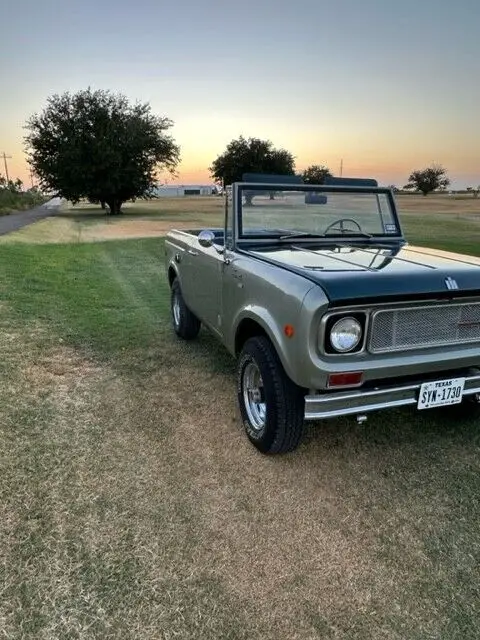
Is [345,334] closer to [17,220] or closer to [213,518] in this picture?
[213,518]

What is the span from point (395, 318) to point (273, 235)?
1.68m

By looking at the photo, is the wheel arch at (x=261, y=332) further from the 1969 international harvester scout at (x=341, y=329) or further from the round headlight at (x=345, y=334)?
the round headlight at (x=345, y=334)

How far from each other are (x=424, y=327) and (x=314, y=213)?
6.23 feet

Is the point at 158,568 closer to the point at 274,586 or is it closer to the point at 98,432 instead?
the point at 274,586

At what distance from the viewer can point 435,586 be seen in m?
2.25

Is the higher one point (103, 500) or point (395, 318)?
point (395, 318)

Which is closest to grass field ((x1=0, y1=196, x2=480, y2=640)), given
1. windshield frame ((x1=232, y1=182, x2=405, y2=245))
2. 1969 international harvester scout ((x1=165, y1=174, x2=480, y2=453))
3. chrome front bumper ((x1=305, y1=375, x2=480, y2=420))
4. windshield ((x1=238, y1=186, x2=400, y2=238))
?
1969 international harvester scout ((x1=165, y1=174, x2=480, y2=453))

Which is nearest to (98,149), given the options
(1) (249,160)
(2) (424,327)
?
(1) (249,160)

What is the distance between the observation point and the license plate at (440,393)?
2.88 m

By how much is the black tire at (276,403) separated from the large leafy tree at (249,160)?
5279 centimetres

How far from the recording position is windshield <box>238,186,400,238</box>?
4.11m

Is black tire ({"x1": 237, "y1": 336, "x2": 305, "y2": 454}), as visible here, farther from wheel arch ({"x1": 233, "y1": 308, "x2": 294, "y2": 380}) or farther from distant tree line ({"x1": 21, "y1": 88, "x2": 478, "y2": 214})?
distant tree line ({"x1": 21, "y1": 88, "x2": 478, "y2": 214})

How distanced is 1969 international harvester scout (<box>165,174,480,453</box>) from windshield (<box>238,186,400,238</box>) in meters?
0.17

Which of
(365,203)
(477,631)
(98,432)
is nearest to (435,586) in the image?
(477,631)
